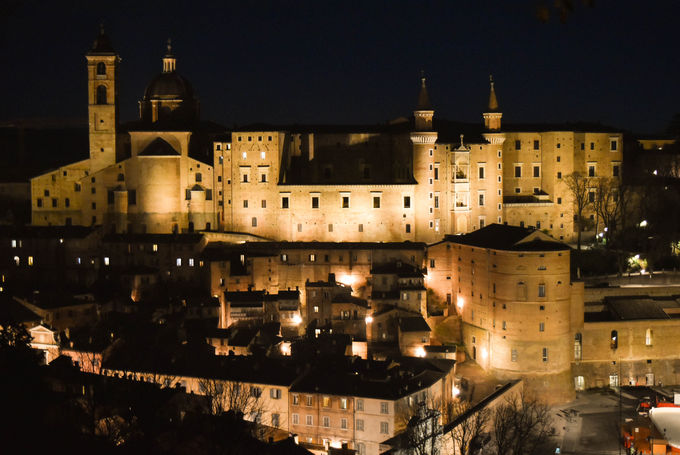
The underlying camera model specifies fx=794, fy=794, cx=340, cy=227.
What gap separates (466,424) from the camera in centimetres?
2930

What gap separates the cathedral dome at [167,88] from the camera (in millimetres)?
53500

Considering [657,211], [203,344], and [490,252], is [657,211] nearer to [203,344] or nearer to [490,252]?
[490,252]

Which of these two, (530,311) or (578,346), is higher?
(530,311)

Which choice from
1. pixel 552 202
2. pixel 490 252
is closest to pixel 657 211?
pixel 552 202

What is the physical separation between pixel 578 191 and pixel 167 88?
92.3ft

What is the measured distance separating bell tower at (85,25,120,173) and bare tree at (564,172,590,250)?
29537mm

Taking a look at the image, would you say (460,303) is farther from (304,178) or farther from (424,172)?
(304,178)

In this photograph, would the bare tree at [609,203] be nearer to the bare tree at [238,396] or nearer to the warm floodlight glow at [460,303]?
the warm floodlight glow at [460,303]

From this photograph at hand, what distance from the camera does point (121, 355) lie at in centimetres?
3297

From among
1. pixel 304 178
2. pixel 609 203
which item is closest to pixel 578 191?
pixel 609 203

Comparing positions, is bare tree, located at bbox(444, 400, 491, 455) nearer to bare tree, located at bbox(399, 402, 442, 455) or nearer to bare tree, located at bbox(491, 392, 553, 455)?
bare tree, located at bbox(491, 392, 553, 455)

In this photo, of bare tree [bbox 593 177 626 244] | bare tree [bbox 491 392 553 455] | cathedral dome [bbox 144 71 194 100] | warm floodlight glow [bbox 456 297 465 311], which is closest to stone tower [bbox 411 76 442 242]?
warm floodlight glow [bbox 456 297 465 311]

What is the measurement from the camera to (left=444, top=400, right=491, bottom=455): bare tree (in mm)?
28414

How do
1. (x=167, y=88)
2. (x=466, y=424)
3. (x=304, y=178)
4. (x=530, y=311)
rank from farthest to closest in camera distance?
(x=167, y=88), (x=304, y=178), (x=530, y=311), (x=466, y=424)
